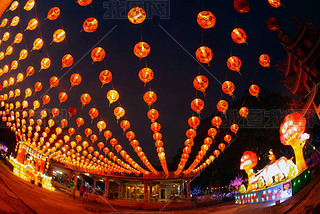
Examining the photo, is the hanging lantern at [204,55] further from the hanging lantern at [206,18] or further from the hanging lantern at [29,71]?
the hanging lantern at [29,71]

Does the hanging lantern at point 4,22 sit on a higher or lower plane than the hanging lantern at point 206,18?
higher

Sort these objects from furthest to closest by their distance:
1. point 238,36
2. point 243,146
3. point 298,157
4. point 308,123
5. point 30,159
A: point 30,159 → point 243,146 → point 308,123 → point 298,157 → point 238,36

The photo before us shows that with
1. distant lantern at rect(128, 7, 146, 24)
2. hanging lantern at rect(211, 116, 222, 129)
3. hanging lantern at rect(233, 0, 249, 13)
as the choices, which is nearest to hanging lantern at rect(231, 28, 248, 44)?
hanging lantern at rect(233, 0, 249, 13)

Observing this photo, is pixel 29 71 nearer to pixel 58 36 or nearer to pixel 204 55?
pixel 58 36

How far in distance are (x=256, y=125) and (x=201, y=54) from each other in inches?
460

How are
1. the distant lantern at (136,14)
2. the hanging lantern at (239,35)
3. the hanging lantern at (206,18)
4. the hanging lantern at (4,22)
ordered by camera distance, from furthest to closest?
the hanging lantern at (4,22) < the hanging lantern at (239,35) < the hanging lantern at (206,18) < the distant lantern at (136,14)

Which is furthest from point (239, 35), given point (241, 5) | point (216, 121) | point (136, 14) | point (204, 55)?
point (216, 121)

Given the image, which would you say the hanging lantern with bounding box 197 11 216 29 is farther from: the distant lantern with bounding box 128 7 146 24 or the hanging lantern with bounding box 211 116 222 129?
the hanging lantern with bounding box 211 116 222 129

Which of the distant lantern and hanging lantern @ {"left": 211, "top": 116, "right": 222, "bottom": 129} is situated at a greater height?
the distant lantern

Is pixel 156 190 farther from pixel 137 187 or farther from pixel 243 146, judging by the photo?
pixel 243 146

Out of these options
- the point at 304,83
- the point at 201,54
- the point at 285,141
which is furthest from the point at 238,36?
the point at 304,83

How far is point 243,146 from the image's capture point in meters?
17.1

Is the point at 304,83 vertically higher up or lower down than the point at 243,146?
higher up

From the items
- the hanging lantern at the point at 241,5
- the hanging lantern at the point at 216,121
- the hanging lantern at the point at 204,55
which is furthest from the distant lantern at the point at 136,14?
the hanging lantern at the point at 216,121
